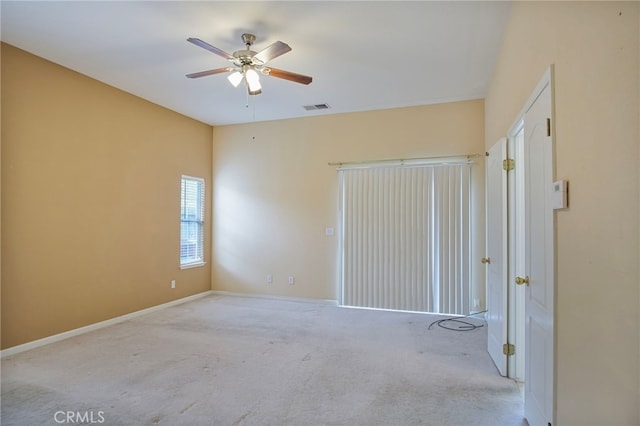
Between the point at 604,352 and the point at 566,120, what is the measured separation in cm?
98

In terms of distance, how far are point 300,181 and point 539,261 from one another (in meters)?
4.15

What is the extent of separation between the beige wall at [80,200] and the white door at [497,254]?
14.7 ft

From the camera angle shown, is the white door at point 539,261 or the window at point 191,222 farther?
the window at point 191,222

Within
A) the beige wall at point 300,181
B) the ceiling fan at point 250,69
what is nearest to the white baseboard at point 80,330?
the beige wall at point 300,181

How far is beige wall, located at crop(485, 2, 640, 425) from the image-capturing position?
1.05m

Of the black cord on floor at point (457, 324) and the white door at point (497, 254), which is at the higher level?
the white door at point (497, 254)

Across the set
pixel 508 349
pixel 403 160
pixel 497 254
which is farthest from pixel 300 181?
pixel 508 349

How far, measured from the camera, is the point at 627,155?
3.51 ft

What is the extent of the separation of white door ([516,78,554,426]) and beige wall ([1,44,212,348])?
4.49 m

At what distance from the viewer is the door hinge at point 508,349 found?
2.81 meters

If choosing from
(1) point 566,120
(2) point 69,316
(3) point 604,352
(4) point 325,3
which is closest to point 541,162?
(1) point 566,120

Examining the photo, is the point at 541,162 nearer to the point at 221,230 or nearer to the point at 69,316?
the point at 69,316

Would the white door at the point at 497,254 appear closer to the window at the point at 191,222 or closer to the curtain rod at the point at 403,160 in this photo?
the curtain rod at the point at 403,160

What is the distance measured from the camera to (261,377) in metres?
2.87
